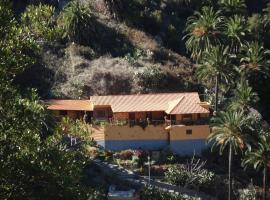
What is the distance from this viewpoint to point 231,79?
67875mm

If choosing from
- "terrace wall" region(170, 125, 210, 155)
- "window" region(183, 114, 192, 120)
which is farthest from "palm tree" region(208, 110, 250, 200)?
"window" region(183, 114, 192, 120)

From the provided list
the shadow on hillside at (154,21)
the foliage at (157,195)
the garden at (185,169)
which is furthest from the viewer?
the shadow on hillside at (154,21)

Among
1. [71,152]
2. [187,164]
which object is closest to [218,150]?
[187,164]

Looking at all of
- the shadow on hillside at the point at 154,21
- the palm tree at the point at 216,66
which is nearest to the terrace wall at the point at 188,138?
the palm tree at the point at 216,66

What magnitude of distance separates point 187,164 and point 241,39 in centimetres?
1802

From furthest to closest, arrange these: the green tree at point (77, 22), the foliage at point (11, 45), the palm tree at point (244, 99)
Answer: the green tree at point (77, 22)
the palm tree at point (244, 99)
the foliage at point (11, 45)

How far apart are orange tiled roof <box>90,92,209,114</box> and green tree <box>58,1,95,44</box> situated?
31.8 feet

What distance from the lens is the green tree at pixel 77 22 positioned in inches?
2749

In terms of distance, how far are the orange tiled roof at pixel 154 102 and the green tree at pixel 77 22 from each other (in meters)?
9.69

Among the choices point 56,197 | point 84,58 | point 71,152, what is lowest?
point 56,197

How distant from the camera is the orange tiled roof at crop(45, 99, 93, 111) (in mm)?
63875

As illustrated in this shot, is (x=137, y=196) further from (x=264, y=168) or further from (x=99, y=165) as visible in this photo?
(x=264, y=168)

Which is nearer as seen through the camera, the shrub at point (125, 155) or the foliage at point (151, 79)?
the shrub at point (125, 155)

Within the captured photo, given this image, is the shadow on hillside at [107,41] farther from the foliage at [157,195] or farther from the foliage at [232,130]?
the foliage at [157,195]
